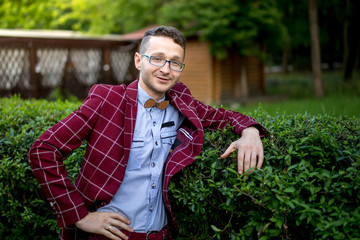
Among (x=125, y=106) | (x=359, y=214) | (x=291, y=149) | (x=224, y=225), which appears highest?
(x=125, y=106)

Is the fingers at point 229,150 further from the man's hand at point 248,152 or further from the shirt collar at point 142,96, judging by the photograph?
the shirt collar at point 142,96

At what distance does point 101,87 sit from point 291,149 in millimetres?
1250

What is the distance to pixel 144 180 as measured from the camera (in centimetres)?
236

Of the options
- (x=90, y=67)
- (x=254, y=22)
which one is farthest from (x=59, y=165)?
(x=254, y=22)

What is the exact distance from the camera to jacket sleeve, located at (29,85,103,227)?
2047mm

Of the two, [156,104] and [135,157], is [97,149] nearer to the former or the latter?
[135,157]

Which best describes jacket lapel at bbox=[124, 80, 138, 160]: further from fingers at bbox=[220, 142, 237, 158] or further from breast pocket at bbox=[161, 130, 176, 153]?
fingers at bbox=[220, 142, 237, 158]

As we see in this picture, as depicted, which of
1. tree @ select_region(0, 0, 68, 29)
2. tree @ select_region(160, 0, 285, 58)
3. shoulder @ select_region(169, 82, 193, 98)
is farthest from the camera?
tree @ select_region(0, 0, 68, 29)

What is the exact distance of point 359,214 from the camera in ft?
6.24

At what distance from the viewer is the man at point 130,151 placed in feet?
6.88

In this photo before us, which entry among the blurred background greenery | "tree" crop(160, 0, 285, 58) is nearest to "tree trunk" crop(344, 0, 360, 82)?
the blurred background greenery

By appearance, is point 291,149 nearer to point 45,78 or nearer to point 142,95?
point 142,95

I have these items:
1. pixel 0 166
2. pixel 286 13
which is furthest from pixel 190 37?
pixel 0 166

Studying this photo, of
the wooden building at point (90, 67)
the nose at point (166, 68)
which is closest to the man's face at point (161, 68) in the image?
the nose at point (166, 68)
